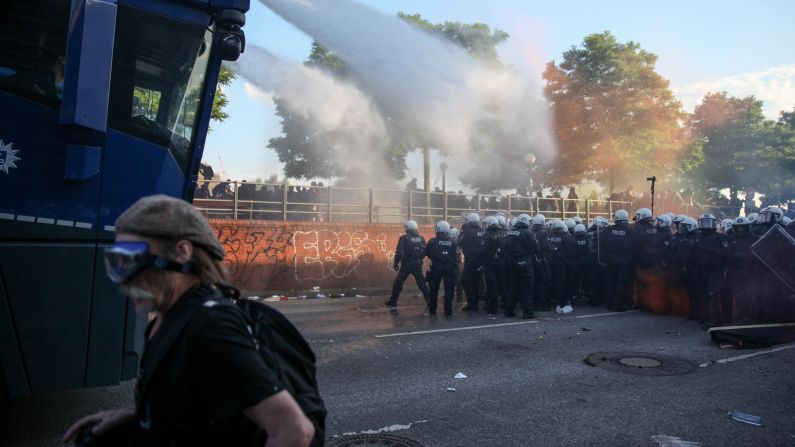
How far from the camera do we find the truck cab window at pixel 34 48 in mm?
3316

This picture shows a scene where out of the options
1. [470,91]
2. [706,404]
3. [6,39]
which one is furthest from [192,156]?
[470,91]

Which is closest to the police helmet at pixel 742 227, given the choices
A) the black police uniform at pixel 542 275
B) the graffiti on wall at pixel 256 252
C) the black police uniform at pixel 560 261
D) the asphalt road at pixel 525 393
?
the asphalt road at pixel 525 393

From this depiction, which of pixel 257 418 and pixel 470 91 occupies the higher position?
pixel 470 91

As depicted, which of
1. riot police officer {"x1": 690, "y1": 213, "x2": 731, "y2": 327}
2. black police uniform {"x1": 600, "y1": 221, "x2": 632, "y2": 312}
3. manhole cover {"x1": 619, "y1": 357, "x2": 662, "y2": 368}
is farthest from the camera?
black police uniform {"x1": 600, "y1": 221, "x2": 632, "y2": 312}

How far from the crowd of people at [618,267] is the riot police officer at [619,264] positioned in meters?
0.02

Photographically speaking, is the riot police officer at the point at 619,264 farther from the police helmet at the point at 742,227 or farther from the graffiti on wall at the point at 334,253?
the graffiti on wall at the point at 334,253

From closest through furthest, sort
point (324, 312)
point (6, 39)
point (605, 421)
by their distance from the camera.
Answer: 1. point (6, 39)
2. point (605, 421)
3. point (324, 312)

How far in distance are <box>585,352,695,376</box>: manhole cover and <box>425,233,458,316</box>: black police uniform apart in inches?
155

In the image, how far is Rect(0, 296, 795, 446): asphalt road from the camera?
4086 mm

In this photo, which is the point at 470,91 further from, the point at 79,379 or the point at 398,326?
the point at 79,379

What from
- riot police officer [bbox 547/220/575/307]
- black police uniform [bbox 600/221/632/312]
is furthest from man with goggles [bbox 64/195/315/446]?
black police uniform [bbox 600/221/632/312]

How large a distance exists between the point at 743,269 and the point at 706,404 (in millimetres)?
5522

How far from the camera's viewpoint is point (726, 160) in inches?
1428

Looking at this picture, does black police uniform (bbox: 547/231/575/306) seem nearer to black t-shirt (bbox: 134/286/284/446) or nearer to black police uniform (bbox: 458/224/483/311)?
black police uniform (bbox: 458/224/483/311)
